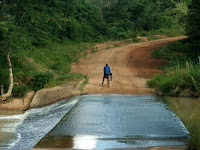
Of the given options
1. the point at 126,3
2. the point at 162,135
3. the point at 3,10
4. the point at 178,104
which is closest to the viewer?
the point at 162,135

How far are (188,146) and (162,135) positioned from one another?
1.36m

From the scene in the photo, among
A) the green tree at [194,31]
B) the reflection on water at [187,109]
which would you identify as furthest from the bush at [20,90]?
the green tree at [194,31]

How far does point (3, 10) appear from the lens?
75.8 feet

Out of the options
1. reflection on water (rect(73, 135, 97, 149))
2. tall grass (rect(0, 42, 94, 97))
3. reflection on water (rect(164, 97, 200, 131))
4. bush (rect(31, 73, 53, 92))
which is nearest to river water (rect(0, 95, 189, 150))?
reflection on water (rect(73, 135, 97, 149))

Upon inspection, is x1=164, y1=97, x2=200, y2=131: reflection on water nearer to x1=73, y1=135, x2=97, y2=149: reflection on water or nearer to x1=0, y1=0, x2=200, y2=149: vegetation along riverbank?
x1=0, y1=0, x2=200, y2=149: vegetation along riverbank

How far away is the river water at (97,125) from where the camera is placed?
768cm

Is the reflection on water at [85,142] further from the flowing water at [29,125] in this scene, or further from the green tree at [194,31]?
the green tree at [194,31]

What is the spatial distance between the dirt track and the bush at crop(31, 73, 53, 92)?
2.19 metres

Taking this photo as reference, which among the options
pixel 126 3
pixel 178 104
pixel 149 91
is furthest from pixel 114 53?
pixel 126 3

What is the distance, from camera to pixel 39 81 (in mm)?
15406

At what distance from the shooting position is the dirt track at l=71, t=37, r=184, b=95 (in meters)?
14.6

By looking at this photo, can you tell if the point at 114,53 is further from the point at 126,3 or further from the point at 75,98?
the point at 126,3

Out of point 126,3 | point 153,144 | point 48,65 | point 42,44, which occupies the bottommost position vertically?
point 153,144

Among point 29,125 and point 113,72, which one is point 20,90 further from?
point 113,72
